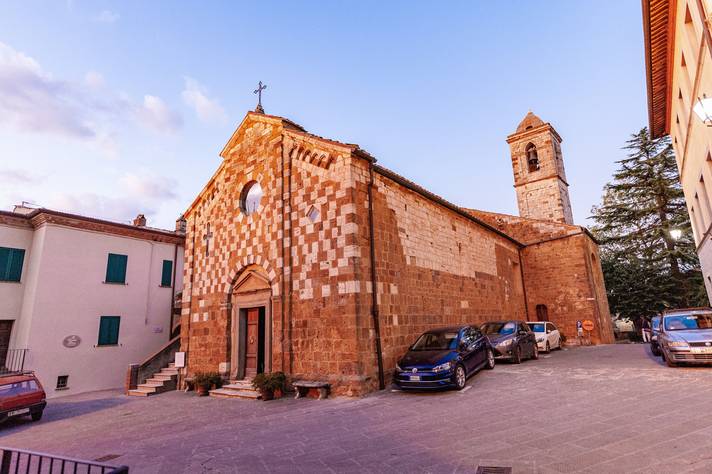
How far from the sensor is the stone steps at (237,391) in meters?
10.4

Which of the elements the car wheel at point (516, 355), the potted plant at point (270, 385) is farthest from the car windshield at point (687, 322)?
the potted plant at point (270, 385)

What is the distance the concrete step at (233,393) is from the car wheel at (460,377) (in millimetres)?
5324

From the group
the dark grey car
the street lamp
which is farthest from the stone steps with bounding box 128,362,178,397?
the street lamp

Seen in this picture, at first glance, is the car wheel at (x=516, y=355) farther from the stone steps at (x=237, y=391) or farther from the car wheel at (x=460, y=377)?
the stone steps at (x=237, y=391)

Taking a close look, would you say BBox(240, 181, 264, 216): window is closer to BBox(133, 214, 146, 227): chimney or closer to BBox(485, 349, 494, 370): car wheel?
BBox(485, 349, 494, 370): car wheel

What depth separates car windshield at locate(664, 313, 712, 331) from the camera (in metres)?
9.55

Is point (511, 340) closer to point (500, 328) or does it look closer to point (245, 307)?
point (500, 328)

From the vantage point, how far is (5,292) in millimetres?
14805

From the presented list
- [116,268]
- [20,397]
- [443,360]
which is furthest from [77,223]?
[443,360]

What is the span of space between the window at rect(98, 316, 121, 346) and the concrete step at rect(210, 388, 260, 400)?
8188 mm

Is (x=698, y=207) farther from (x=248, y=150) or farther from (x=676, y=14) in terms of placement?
(x=248, y=150)

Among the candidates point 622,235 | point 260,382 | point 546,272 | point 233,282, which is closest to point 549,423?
point 260,382

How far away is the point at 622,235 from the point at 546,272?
1185 centimetres

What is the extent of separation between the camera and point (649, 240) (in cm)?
2664
